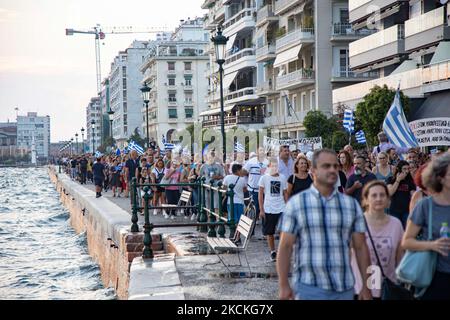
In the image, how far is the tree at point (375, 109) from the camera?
3198cm

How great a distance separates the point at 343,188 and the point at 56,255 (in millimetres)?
13857

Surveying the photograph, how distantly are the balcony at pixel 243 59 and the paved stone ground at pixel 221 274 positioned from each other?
4746cm

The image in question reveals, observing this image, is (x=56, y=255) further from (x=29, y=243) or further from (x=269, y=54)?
(x=269, y=54)

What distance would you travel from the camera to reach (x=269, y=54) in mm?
54781

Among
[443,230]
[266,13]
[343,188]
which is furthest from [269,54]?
[443,230]

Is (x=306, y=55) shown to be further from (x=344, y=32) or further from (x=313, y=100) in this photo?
(x=344, y=32)

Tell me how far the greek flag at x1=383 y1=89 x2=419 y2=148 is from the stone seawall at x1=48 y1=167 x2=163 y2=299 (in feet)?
17.4

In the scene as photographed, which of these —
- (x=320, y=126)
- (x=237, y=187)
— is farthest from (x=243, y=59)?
(x=237, y=187)

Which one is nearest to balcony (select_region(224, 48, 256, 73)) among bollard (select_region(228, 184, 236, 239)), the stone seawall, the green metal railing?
the stone seawall

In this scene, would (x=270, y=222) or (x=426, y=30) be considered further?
(x=426, y=30)

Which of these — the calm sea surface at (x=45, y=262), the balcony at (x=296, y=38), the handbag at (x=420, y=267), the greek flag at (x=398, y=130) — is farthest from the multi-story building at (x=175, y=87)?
the handbag at (x=420, y=267)

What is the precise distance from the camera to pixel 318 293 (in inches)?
214

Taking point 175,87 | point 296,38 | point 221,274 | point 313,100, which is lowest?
point 221,274

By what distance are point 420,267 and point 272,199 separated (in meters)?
5.67
